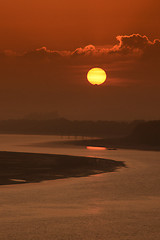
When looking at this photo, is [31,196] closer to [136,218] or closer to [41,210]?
[41,210]

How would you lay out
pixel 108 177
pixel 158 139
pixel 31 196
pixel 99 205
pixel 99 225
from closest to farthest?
pixel 99 225 < pixel 99 205 < pixel 31 196 < pixel 108 177 < pixel 158 139

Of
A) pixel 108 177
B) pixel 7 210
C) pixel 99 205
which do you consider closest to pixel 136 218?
pixel 99 205

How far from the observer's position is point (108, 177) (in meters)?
32.7

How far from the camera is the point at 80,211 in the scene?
60.5 feet

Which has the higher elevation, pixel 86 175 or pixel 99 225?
pixel 86 175

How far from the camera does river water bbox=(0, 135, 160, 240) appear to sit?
14.7m

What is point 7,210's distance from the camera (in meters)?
18.5

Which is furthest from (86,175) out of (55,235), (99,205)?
(55,235)

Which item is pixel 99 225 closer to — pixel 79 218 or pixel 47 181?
pixel 79 218

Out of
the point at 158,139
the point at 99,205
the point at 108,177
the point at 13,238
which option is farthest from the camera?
the point at 158,139

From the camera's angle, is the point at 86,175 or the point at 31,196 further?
the point at 86,175

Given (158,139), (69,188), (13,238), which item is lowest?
(13,238)

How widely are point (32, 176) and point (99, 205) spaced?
1371 cm

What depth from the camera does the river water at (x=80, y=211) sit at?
14.7 m
